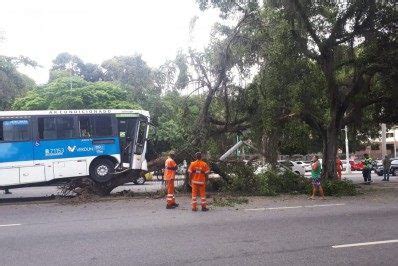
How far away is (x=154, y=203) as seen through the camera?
1452 centimetres

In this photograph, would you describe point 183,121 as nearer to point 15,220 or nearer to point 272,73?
point 272,73

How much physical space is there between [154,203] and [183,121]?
493 centimetres

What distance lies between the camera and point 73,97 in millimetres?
33500

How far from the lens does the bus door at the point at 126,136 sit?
54.9ft

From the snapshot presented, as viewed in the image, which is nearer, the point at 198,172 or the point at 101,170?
the point at 198,172

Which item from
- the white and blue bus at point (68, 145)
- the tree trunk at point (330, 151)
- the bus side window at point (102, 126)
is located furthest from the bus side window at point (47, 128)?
the tree trunk at point (330, 151)

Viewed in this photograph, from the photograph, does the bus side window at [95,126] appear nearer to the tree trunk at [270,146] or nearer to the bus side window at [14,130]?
the bus side window at [14,130]

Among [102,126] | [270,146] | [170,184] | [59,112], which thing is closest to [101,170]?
[102,126]

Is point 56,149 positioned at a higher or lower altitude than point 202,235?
higher

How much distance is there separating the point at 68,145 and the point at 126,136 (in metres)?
2.16

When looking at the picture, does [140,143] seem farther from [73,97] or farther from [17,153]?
[73,97]

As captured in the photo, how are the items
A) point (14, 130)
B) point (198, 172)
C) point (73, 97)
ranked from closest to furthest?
point (198, 172)
point (14, 130)
point (73, 97)

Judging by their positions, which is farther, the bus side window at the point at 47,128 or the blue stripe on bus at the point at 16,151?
the bus side window at the point at 47,128

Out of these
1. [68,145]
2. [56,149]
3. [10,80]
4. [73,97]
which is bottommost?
[56,149]
